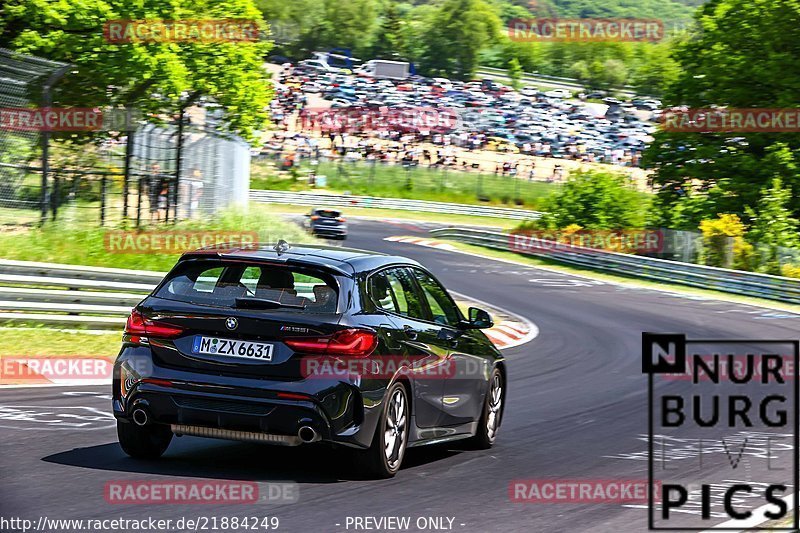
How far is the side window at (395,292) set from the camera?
27.2 feet

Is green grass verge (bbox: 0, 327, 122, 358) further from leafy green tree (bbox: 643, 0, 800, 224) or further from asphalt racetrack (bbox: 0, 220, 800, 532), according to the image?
leafy green tree (bbox: 643, 0, 800, 224)

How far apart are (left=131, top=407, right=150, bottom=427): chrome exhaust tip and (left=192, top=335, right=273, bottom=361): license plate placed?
0.52 meters

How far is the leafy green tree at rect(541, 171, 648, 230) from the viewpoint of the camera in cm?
4562

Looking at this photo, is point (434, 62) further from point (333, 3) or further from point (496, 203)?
point (496, 203)

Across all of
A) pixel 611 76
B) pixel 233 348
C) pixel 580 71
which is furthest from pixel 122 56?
pixel 580 71

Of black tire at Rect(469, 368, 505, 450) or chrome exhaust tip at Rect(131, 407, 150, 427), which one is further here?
black tire at Rect(469, 368, 505, 450)

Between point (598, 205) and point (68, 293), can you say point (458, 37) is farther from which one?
point (68, 293)

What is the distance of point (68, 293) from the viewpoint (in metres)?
15.9

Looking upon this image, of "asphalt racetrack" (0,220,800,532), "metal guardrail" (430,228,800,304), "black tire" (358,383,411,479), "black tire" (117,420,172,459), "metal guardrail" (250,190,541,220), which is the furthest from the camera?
"metal guardrail" (250,190,541,220)

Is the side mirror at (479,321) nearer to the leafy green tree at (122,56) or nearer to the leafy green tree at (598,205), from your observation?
the leafy green tree at (122,56)

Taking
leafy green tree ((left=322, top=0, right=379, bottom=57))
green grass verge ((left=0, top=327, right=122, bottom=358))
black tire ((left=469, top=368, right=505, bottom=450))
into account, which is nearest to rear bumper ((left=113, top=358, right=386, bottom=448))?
black tire ((left=469, top=368, right=505, bottom=450))

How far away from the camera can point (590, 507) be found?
7.62 metres

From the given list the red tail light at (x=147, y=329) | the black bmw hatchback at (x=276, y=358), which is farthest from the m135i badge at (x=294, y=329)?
the red tail light at (x=147, y=329)

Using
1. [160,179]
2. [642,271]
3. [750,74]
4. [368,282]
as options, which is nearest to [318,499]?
[368,282]
